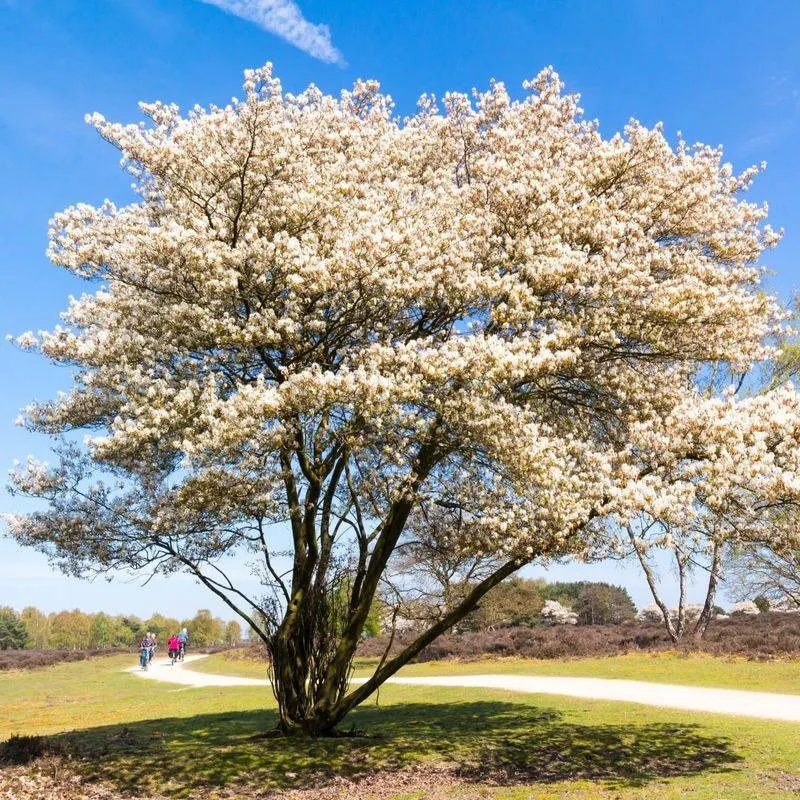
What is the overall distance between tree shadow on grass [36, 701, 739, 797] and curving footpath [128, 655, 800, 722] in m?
3.53

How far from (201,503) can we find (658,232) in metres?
11.6

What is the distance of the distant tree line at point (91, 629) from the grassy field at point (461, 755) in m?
75.6

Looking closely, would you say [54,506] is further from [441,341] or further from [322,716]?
[441,341]

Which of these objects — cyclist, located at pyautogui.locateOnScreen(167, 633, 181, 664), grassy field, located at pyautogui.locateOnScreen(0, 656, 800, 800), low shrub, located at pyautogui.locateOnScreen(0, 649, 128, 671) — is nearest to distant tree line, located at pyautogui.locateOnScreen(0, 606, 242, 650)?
low shrub, located at pyautogui.locateOnScreen(0, 649, 128, 671)

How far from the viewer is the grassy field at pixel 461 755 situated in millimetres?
11617

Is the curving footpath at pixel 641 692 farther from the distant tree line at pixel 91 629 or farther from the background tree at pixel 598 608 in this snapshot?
the distant tree line at pixel 91 629

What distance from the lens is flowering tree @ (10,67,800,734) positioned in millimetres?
12594

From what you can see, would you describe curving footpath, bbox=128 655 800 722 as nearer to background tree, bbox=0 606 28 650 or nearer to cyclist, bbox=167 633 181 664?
Result: cyclist, bbox=167 633 181 664

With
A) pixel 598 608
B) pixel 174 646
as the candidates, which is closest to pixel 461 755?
pixel 174 646

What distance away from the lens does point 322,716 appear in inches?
623

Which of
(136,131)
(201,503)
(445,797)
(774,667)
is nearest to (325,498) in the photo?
(201,503)

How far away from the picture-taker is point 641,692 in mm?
22953

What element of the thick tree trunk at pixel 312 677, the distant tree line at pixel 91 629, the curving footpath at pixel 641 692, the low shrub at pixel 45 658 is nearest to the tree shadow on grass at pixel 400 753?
the thick tree trunk at pixel 312 677

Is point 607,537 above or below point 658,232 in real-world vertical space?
below
